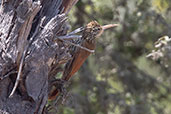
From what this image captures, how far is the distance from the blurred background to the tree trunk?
158 cm

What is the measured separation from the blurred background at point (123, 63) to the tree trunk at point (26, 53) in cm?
158

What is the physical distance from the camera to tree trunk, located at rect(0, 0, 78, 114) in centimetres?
206

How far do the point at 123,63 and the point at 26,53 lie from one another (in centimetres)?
390

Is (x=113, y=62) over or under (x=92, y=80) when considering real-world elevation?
over

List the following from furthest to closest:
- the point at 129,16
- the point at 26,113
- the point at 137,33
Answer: the point at 137,33 → the point at 129,16 → the point at 26,113

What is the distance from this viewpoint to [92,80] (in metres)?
4.88

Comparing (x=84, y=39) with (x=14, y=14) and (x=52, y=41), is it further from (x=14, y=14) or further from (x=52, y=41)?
(x=14, y=14)

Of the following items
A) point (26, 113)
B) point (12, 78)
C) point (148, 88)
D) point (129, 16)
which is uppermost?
point (129, 16)

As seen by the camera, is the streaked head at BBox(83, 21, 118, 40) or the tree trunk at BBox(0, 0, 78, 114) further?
the streaked head at BBox(83, 21, 118, 40)

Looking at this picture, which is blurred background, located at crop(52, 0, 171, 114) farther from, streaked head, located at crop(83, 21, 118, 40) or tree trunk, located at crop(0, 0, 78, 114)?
tree trunk, located at crop(0, 0, 78, 114)

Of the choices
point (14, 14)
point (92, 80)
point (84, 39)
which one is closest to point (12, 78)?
point (14, 14)

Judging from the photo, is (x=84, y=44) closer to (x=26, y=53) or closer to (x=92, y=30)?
(x=92, y=30)

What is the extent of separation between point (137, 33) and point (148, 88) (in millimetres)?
1015

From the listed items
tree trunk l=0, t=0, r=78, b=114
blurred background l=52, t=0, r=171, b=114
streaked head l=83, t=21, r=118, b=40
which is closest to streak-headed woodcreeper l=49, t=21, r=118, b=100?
streaked head l=83, t=21, r=118, b=40
